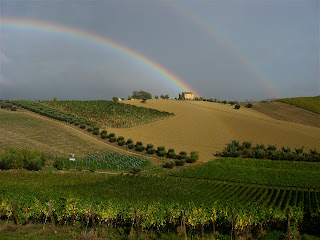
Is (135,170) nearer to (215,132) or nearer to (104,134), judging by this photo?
(104,134)

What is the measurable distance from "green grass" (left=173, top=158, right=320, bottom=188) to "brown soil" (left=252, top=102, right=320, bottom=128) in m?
41.0

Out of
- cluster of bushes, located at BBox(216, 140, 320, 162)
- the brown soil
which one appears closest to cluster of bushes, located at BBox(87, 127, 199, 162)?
cluster of bushes, located at BBox(216, 140, 320, 162)

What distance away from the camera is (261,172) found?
4206cm

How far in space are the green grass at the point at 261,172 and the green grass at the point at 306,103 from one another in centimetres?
5246

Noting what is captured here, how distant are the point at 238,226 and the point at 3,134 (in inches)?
2311

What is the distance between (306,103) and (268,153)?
2186 inches

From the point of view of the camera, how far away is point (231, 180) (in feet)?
126

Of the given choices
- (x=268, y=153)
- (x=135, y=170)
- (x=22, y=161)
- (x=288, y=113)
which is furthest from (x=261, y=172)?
(x=288, y=113)

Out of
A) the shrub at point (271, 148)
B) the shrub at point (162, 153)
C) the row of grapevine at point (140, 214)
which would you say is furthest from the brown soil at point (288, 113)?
the row of grapevine at point (140, 214)

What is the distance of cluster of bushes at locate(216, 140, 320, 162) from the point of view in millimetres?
51566

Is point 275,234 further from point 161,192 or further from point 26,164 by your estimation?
point 26,164

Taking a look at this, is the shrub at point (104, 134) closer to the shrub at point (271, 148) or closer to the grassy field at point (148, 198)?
the grassy field at point (148, 198)

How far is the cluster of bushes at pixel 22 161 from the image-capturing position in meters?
39.9

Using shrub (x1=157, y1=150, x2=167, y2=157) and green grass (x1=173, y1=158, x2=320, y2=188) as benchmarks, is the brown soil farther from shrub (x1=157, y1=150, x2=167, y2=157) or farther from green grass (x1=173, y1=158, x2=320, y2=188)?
shrub (x1=157, y1=150, x2=167, y2=157)
